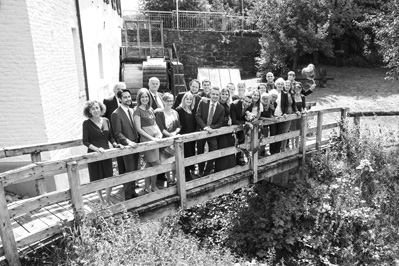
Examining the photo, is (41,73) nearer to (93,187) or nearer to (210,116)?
(93,187)

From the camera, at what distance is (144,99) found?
4.58m

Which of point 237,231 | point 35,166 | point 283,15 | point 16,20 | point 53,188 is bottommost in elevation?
point 237,231

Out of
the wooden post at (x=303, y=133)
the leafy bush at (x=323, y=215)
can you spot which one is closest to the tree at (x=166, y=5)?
the leafy bush at (x=323, y=215)

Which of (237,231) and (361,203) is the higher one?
(361,203)

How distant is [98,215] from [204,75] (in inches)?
370

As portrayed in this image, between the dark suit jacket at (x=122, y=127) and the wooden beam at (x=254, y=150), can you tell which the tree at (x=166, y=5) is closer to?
the wooden beam at (x=254, y=150)

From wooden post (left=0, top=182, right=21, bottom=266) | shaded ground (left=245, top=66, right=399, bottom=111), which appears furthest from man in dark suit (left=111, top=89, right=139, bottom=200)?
shaded ground (left=245, top=66, right=399, bottom=111)

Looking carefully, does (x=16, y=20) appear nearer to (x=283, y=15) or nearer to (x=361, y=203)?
(x=361, y=203)

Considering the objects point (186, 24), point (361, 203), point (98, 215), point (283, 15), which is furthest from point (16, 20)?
point (186, 24)

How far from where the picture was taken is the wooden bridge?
3486mm

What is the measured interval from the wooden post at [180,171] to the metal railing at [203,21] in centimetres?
1538

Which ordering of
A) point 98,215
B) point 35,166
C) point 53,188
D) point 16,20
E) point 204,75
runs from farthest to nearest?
1. point 204,75
2. point 53,188
3. point 16,20
4. point 98,215
5. point 35,166

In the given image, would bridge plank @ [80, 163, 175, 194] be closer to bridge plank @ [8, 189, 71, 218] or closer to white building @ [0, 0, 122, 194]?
bridge plank @ [8, 189, 71, 218]

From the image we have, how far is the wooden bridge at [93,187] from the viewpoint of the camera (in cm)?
349
